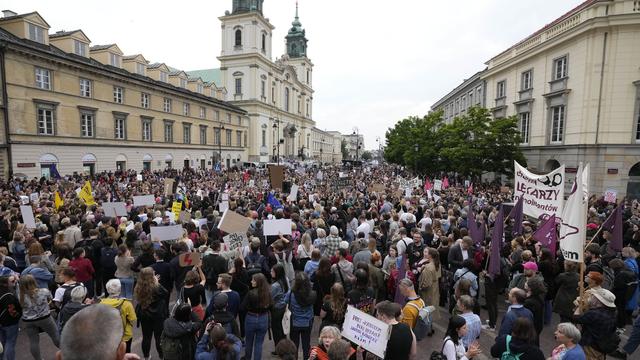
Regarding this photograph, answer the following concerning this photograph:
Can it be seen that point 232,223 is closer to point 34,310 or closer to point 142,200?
point 34,310

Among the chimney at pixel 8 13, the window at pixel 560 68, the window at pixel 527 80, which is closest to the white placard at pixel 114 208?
the chimney at pixel 8 13

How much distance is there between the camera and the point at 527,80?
30656mm

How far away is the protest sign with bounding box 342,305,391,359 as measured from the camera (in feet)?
12.3

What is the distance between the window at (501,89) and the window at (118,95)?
38.9 meters

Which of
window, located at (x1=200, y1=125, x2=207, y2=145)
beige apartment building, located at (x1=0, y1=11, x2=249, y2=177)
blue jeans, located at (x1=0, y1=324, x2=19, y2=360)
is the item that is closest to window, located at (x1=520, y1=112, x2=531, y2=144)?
blue jeans, located at (x1=0, y1=324, x2=19, y2=360)

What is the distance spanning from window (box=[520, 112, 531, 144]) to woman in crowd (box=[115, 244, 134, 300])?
1288 inches

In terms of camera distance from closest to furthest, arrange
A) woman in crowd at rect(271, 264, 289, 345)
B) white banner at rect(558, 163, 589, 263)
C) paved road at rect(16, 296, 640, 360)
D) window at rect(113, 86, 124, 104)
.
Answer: woman in crowd at rect(271, 264, 289, 345) → white banner at rect(558, 163, 589, 263) → paved road at rect(16, 296, 640, 360) → window at rect(113, 86, 124, 104)

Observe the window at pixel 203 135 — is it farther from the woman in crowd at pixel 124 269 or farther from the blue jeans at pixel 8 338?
the blue jeans at pixel 8 338

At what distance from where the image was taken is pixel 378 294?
670 cm

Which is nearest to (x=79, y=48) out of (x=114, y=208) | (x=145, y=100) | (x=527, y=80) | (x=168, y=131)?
(x=145, y=100)

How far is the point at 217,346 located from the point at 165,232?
5185 millimetres

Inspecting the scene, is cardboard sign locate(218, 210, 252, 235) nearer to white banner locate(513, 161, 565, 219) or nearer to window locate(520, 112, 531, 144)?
white banner locate(513, 161, 565, 219)

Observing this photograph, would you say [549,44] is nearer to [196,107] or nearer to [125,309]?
[125,309]

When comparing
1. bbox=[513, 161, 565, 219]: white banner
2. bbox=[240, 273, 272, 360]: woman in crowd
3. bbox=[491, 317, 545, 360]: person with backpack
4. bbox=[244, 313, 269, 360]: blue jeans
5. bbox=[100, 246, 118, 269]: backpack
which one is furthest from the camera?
bbox=[513, 161, 565, 219]: white banner
